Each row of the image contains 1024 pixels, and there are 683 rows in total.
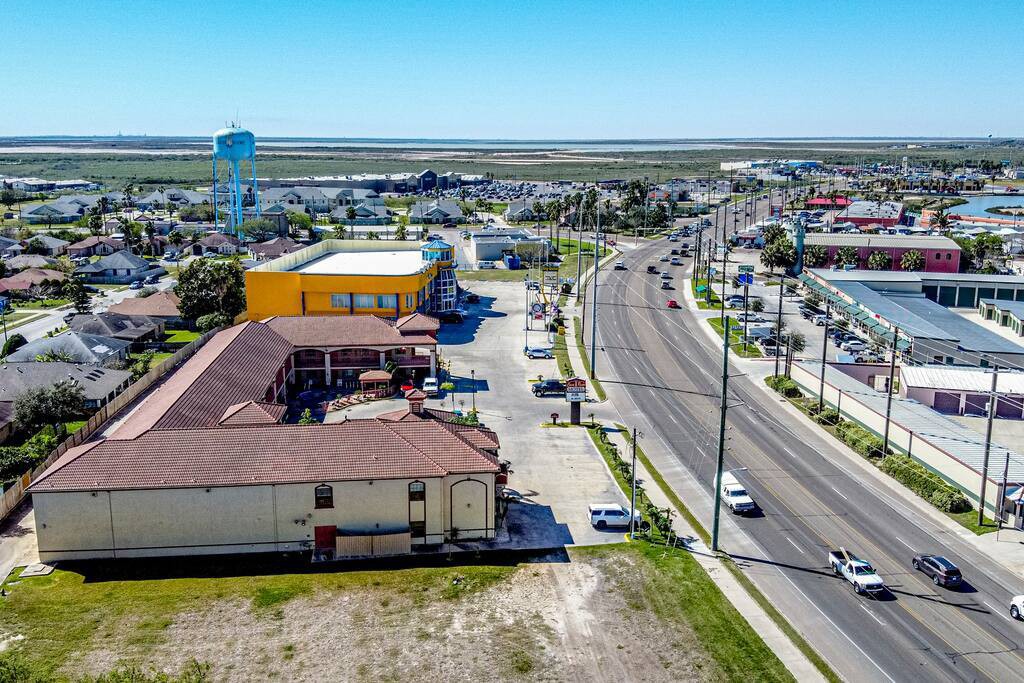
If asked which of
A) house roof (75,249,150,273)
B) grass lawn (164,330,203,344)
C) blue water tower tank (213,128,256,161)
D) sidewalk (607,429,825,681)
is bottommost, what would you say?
sidewalk (607,429,825,681)

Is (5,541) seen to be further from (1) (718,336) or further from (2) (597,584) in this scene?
(1) (718,336)

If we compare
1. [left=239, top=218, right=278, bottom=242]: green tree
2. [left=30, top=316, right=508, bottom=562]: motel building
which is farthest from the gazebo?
[left=239, top=218, right=278, bottom=242]: green tree

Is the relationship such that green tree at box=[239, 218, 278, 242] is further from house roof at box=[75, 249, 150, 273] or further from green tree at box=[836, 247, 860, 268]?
green tree at box=[836, 247, 860, 268]

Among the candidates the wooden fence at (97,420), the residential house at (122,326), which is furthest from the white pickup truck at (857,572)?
the residential house at (122,326)

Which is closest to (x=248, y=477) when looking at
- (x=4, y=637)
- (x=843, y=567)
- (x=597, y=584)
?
(x=4, y=637)

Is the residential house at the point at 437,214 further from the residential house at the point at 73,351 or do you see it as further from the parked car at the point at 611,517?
the parked car at the point at 611,517

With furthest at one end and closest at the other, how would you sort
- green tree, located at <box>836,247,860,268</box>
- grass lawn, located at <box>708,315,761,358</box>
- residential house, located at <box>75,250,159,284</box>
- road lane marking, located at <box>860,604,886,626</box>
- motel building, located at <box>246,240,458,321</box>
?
residential house, located at <box>75,250,159,284</box> < green tree, located at <box>836,247,860,268</box> < motel building, located at <box>246,240,458,321</box> < grass lawn, located at <box>708,315,761,358</box> < road lane marking, located at <box>860,604,886,626</box>
